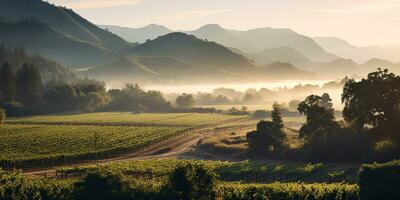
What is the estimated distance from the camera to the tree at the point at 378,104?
4156 inches

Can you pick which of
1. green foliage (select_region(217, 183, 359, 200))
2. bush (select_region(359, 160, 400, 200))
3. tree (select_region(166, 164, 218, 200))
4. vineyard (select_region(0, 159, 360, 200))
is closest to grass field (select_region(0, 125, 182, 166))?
vineyard (select_region(0, 159, 360, 200))

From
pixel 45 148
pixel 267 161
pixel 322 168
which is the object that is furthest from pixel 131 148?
pixel 322 168

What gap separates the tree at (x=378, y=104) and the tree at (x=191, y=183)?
176 feet

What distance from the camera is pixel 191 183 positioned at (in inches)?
2514

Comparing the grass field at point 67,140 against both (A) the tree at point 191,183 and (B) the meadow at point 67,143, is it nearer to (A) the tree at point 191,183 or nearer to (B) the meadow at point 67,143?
(B) the meadow at point 67,143

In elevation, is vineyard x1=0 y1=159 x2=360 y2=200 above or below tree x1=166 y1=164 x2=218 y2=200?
below

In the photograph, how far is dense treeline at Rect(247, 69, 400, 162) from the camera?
105188 millimetres

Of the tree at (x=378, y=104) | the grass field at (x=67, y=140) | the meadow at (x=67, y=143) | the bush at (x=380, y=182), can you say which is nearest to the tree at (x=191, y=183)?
the bush at (x=380, y=182)

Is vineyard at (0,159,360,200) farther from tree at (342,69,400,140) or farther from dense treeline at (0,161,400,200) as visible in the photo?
tree at (342,69,400,140)

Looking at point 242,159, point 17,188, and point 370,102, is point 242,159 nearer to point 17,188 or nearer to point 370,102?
point 370,102

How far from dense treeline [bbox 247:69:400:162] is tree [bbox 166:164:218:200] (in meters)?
49.7

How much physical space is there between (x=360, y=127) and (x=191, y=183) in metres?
58.5

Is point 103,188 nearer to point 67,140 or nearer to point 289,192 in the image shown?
point 289,192

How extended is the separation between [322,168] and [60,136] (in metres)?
76.5
